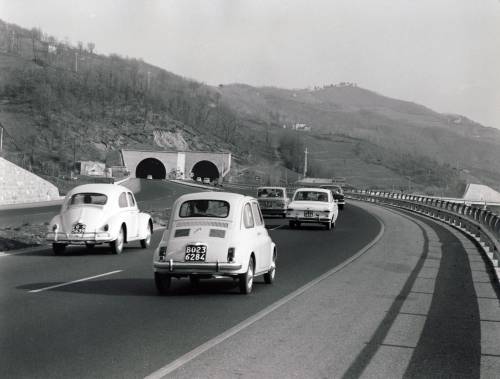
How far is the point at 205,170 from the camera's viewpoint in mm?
161250

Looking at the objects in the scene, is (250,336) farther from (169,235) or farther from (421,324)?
(169,235)

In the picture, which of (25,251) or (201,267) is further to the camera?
(25,251)

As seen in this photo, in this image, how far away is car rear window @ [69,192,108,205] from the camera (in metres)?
19.6

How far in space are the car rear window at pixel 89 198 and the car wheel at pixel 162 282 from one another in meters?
7.57

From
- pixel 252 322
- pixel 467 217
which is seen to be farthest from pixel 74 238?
pixel 467 217

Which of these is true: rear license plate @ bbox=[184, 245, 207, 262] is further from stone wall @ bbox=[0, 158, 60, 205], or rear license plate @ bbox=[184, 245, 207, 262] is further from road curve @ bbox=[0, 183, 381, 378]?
stone wall @ bbox=[0, 158, 60, 205]

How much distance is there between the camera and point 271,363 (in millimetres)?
7422

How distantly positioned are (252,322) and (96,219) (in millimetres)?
9852

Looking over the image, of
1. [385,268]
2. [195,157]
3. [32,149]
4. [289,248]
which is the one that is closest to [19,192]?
[289,248]

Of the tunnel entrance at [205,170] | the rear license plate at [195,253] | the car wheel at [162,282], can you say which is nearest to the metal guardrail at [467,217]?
the rear license plate at [195,253]

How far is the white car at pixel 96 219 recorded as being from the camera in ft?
60.8

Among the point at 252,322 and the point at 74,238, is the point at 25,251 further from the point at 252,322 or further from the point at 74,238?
the point at 252,322

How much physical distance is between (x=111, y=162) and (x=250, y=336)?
135909mm

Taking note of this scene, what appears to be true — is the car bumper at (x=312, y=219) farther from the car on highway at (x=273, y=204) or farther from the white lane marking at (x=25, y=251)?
the white lane marking at (x=25, y=251)
